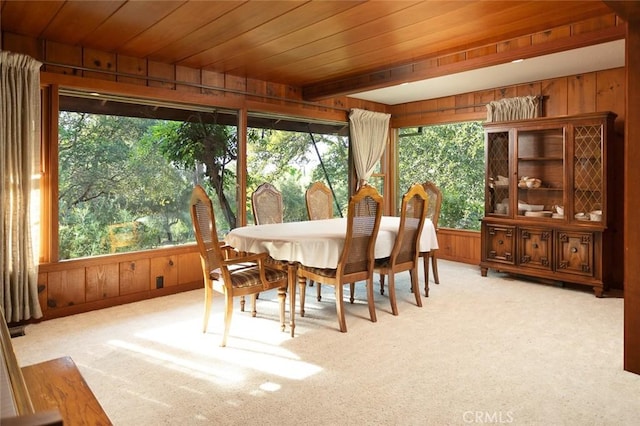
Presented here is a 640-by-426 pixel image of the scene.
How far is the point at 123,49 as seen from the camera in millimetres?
3865

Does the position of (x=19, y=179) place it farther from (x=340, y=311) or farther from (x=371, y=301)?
(x=371, y=301)

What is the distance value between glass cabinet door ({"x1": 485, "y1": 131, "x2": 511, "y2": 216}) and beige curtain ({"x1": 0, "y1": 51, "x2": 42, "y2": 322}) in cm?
464

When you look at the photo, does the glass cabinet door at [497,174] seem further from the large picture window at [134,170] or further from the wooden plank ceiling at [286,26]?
the large picture window at [134,170]

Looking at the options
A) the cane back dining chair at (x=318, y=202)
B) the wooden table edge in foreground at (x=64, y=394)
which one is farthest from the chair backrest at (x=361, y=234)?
the wooden table edge in foreground at (x=64, y=394)

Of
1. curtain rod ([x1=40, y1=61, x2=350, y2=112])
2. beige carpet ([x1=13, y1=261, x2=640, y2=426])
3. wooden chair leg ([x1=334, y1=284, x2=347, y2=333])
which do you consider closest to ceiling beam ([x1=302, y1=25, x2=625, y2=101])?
curtain rod ([x1=40, y1=61, x2=350, y2=112])

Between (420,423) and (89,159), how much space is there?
3.56 m

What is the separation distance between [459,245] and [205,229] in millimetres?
4032

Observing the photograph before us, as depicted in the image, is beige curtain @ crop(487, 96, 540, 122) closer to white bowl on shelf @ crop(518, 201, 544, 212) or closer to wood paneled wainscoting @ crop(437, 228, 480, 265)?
white bowl on shelf @ crop(518, 201, 544, 212)

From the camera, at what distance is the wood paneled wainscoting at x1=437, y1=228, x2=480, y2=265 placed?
5.89 meters

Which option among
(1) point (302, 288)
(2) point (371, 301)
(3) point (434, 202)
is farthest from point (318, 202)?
(2) point (371, 301)

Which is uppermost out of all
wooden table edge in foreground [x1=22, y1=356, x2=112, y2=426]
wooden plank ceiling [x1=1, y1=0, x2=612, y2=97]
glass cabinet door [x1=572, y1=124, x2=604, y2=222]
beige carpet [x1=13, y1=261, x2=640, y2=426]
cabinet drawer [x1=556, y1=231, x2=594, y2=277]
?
wooden plank ceiling [x1=1, y1=0, x2=612, y2=97]

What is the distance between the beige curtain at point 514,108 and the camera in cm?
506

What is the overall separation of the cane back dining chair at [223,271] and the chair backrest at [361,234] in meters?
0.51

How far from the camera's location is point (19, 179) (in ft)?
11.3
